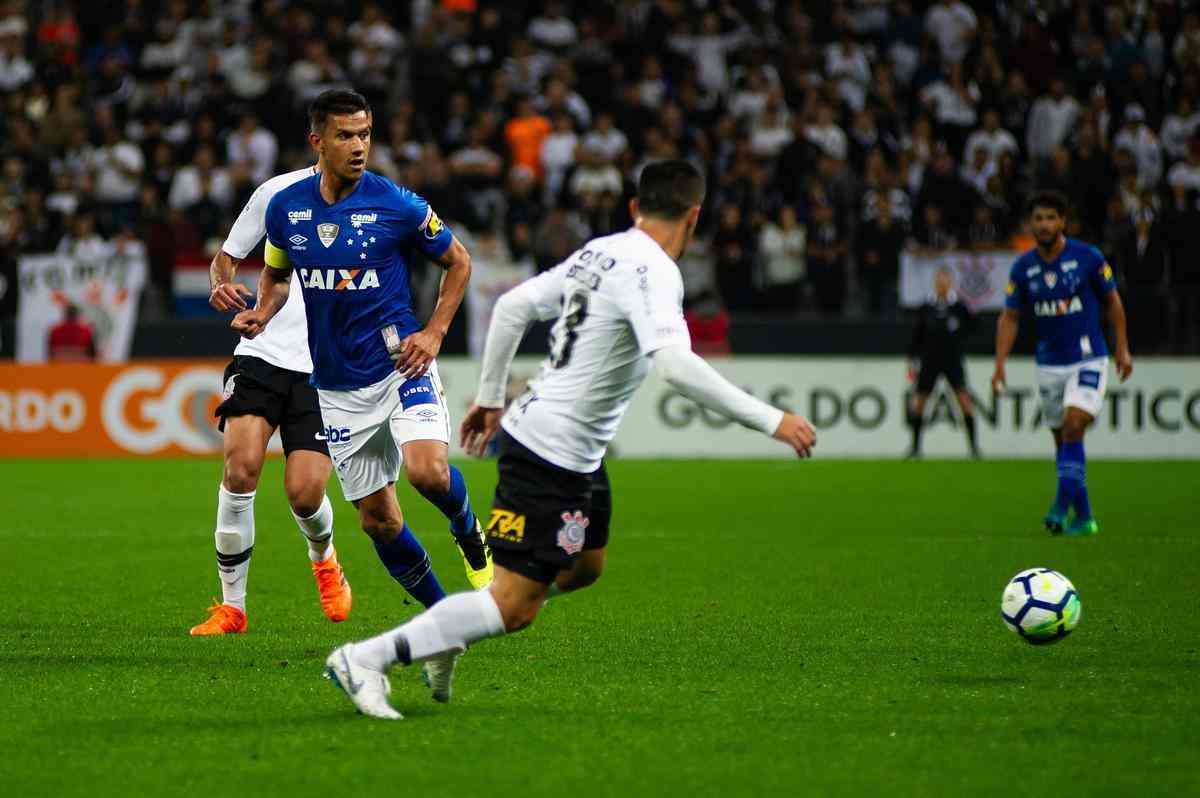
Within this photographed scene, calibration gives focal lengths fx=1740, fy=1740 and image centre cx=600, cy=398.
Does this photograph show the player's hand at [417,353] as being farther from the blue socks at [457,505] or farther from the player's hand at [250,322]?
the player's hand at [250,322]

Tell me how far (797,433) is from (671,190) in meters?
1.04

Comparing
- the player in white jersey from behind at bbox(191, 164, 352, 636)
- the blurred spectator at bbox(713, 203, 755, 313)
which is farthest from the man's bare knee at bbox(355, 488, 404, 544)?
the blurred spectator at bbox(713, 203, 755, 313)

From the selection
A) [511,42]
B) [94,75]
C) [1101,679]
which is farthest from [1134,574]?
[94,75]

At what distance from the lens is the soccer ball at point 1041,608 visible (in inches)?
295

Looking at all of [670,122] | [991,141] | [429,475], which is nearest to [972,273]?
[991,141]

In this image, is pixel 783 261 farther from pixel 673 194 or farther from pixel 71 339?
pixel 673 194

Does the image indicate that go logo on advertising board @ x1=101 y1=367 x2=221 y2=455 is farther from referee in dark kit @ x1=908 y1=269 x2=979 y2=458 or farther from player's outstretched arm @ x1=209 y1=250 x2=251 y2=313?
player's outstretched arm @ x1=209 y1=250 x2=251 y2=313

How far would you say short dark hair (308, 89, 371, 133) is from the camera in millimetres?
7398

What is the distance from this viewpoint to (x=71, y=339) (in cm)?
2114

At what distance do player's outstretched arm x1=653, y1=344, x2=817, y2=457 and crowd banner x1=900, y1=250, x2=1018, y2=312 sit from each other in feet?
50.7

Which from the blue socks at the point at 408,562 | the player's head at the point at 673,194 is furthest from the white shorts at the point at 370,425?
the player's head at the point at 673,194

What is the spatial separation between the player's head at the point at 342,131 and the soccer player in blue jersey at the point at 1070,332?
7079 mm

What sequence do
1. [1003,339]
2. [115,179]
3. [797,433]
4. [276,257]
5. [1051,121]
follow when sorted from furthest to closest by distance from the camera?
[1051,121]
[115,179]
[1003,339]
[276,257]
[797,433]

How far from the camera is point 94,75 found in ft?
82.9
